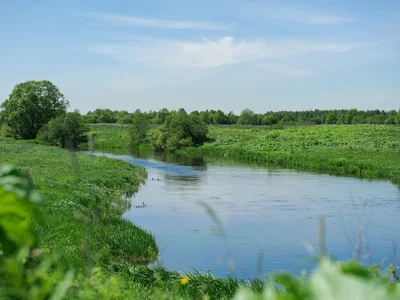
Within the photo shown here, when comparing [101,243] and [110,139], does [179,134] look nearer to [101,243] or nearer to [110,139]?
[110,139]

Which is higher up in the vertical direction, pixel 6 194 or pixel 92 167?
pixel 6 194

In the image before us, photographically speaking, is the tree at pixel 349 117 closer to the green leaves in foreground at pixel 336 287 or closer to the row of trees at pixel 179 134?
the row of trees at pixel 179 134

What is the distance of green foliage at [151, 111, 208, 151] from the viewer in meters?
57.3

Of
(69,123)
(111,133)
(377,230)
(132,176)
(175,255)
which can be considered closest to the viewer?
(175,255)

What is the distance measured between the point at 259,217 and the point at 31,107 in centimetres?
5924

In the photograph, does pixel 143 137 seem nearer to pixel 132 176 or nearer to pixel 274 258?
pixel 132 176

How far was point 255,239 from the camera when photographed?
16.1 meters

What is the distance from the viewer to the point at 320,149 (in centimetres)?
4638

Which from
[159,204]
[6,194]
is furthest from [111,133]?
[6,194]

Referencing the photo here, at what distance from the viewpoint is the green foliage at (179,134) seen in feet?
188

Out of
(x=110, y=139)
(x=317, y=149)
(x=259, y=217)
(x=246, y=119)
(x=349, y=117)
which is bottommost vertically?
(x=259, y=217)

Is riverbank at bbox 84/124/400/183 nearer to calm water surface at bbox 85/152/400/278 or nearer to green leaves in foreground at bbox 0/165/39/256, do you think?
Result: calm water surface at bbox 85/152/400/278

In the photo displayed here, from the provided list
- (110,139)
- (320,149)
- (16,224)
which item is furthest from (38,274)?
(110,139)

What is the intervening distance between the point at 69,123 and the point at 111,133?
3355 cm
